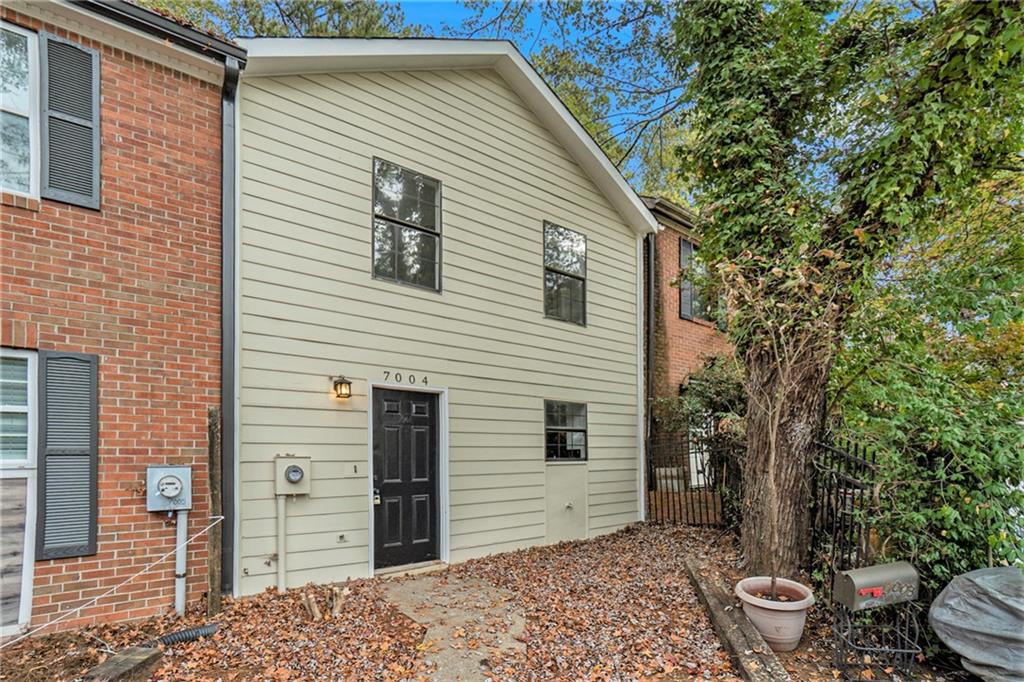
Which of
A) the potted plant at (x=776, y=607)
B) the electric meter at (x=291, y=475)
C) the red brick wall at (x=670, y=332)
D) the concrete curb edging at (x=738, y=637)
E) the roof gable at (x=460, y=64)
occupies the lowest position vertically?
the concrete curb edging at (x=738, y=637)

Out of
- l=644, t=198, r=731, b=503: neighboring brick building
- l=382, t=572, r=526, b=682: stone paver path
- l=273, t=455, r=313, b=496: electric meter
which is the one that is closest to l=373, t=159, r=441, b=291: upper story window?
l=273, t=455, r=313, b=496: electric meter

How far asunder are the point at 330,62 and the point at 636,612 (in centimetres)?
630

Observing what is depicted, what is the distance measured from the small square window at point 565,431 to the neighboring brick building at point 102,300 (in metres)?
4.57

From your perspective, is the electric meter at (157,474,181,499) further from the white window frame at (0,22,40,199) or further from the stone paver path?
the white window frame at (0,22,40,199)

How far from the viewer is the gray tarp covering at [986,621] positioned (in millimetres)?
3760

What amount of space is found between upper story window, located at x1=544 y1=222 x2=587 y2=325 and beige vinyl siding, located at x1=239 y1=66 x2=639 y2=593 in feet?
0.61

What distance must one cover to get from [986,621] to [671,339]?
7.36 meters

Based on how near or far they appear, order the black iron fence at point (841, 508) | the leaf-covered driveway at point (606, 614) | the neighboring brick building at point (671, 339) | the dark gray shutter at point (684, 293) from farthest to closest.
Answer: the dark gray shutter at point (684, 293)
the neighboring brick building at point (671, 339)
the black iron fence at point (841, 508)
the leaf-covered driveway at point (606, 614)

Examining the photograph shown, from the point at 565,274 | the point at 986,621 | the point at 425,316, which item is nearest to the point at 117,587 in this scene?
the point at 425,316

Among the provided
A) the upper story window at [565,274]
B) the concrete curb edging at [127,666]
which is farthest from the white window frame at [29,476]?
the upper story window at [565,274]

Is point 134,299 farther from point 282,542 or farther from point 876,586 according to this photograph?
point 876,586

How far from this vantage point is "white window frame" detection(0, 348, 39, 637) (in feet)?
13.1

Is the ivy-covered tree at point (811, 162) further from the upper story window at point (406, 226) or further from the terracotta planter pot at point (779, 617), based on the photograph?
the upper story window at point (406, 226)

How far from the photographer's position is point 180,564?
178 inches
